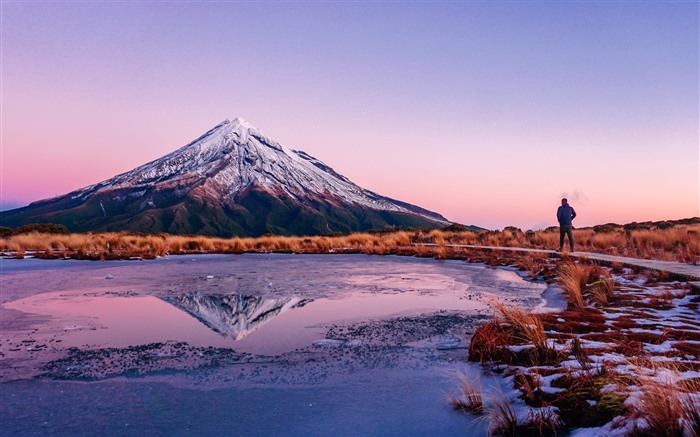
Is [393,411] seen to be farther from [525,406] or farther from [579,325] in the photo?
[579,325]

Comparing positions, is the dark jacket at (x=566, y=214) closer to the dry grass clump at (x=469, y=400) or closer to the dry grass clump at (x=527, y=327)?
the dry grass clump at (x=527, y=327)

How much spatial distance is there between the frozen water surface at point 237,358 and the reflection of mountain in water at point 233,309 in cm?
2

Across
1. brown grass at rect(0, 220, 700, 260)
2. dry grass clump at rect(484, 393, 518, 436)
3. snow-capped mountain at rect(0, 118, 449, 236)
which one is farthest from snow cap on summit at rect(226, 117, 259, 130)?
dry grass clump at rect(484, 393, 518, 436)

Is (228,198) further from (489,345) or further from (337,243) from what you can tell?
(489,345)

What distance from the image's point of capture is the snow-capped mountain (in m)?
148

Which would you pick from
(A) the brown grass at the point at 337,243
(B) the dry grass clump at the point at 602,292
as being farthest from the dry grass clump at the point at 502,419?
(A) the brown grass at the point at 337,243

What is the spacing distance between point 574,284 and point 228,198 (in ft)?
551

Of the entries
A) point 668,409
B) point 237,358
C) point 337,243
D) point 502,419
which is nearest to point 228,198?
point 337,243

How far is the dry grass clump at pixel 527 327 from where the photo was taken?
539 cm

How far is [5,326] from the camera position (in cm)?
729

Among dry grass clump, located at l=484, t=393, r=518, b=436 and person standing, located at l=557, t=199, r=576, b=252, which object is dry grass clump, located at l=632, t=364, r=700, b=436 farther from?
person standing, located at l=557, t=199, r=576, b=252

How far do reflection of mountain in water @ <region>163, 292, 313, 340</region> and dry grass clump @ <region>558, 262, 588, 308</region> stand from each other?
5.20 metres

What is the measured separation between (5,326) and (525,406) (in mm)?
7605

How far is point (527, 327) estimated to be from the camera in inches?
229
